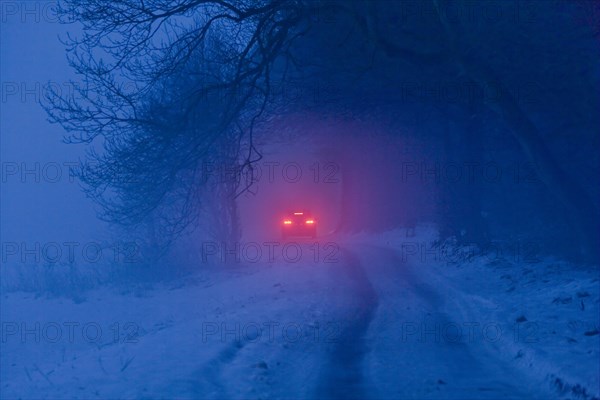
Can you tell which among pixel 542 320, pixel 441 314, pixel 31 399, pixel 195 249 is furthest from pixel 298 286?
pixel 195 249

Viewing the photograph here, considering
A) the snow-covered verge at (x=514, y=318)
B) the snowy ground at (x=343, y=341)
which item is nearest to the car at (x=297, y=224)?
the snowy ground at (x=343, y=341)

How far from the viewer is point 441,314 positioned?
12.7m

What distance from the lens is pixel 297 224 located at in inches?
1549

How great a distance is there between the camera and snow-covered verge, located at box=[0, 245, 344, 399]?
318 inches

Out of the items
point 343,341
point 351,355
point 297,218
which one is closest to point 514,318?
point 343,341

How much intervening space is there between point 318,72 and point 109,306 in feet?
34.1

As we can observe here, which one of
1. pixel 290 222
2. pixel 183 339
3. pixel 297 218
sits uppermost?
pixel 297 218

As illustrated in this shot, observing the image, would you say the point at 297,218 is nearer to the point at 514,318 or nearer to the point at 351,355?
the point at 514,318

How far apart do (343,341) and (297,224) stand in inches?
1133

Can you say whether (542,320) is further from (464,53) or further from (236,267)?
(236,267)

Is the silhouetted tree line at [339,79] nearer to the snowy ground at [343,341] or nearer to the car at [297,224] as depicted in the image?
the snowy ground at [343,341]

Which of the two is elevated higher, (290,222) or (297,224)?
(290,222)

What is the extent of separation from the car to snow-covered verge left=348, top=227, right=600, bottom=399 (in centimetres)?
2052

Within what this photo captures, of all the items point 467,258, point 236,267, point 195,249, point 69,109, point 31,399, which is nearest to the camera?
point 31,399
